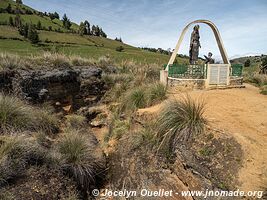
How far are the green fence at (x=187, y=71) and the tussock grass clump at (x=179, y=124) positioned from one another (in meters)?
4.46

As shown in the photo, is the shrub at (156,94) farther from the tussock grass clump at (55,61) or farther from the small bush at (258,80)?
the small bush at (258,80)

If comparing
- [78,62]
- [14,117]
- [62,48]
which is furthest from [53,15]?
[14,117]

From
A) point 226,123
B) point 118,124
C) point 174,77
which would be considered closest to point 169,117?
point 226,123

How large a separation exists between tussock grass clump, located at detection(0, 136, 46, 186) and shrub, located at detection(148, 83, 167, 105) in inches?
169

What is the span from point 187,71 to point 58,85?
5.88 metres

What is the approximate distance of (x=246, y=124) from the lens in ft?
16.1

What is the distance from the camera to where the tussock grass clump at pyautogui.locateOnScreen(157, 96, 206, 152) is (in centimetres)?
477

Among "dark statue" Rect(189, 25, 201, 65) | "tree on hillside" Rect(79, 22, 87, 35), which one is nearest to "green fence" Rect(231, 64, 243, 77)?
"dark statue" Rect(189, 25, 201, 65)

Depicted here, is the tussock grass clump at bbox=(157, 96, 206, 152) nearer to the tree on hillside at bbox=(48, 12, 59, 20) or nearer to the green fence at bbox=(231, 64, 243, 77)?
the green fence at bbox=(231, 64, 243, 77)

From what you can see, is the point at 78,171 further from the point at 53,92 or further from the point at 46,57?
the point at 46,57

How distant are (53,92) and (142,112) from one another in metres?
4.44

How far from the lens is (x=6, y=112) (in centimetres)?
536

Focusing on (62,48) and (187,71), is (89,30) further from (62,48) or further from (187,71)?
(187,71)

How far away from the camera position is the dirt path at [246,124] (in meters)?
3.54
